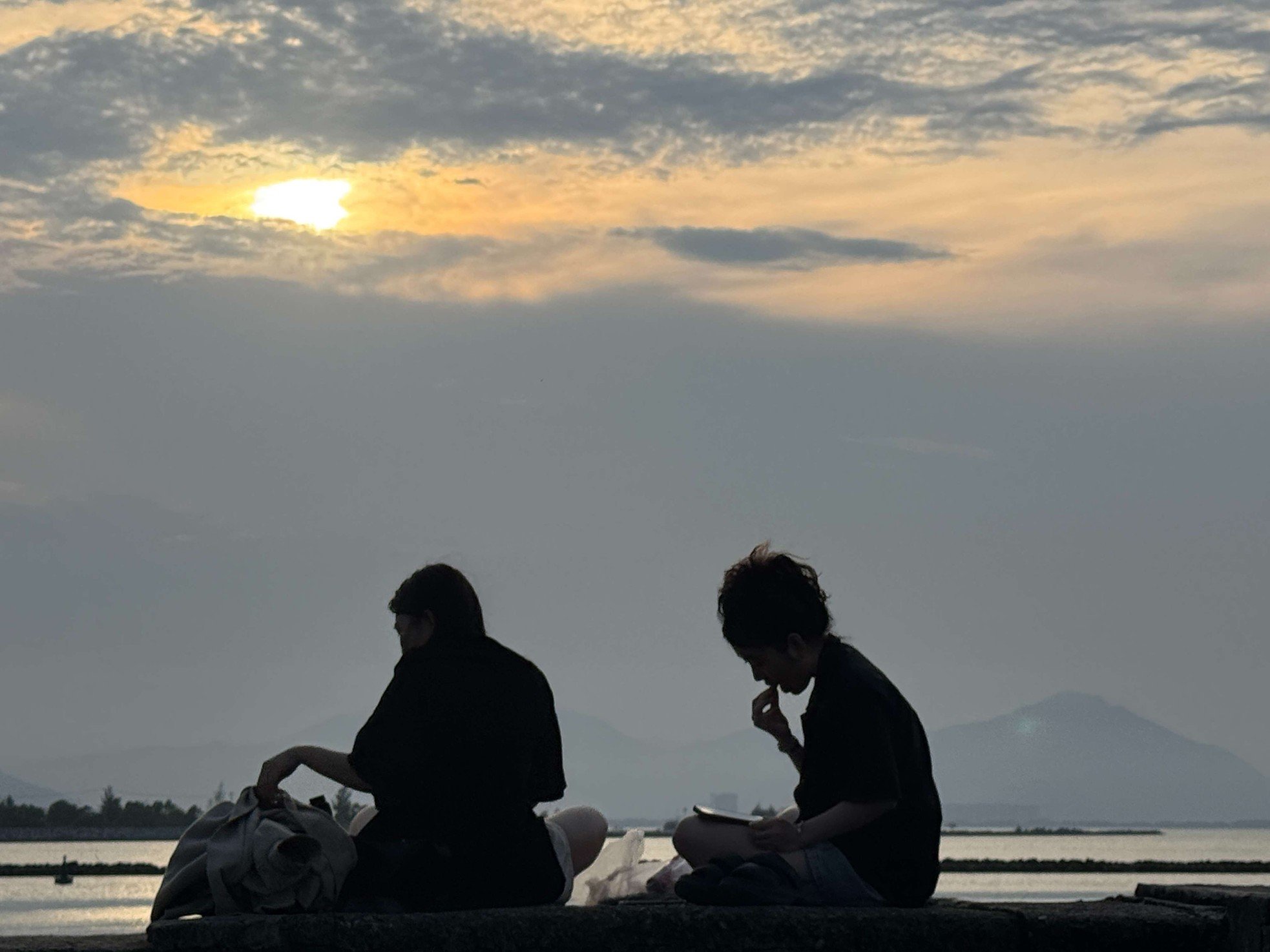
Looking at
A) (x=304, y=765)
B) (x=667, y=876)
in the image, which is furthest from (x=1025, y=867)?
(x=304, y=765)

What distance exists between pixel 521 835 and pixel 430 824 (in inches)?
11.4

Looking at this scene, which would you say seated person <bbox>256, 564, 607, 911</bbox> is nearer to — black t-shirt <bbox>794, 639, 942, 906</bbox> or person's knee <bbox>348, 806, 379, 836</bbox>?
person's knee <bbox>348, 806, 379, 836</bbox>

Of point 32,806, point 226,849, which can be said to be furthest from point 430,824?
point 32,806

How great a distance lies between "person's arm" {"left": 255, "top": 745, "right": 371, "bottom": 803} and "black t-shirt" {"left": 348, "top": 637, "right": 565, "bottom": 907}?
33mm

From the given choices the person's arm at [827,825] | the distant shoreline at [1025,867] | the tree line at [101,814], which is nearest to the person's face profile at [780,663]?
the person's arm at [827,825]

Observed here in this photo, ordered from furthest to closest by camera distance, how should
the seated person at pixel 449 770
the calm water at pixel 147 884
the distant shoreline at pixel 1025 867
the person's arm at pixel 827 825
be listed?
the distant shoreline at pixel 1025 867 < the calm water at pixel 147 884 < the seated person at pixel 449 770 < the person's arm at pixel 827 825

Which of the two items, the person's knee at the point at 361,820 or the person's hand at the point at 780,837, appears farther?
the person's knee at the point at 361,820

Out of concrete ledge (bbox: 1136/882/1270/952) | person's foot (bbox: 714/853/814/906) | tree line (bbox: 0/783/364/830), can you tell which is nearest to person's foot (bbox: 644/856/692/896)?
person's foot (bbox: 714/853/814/906)

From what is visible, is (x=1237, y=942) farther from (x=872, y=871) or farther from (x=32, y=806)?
(x=32, y=806)

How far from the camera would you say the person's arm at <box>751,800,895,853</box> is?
4.83 metres

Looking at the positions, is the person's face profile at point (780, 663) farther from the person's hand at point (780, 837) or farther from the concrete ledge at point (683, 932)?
the concrete ledge at point (683, 932)

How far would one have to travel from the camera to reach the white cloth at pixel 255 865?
15.5ft

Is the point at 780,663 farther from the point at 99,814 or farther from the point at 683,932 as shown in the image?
the point at 99,814

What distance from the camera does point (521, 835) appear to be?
5.26 m
